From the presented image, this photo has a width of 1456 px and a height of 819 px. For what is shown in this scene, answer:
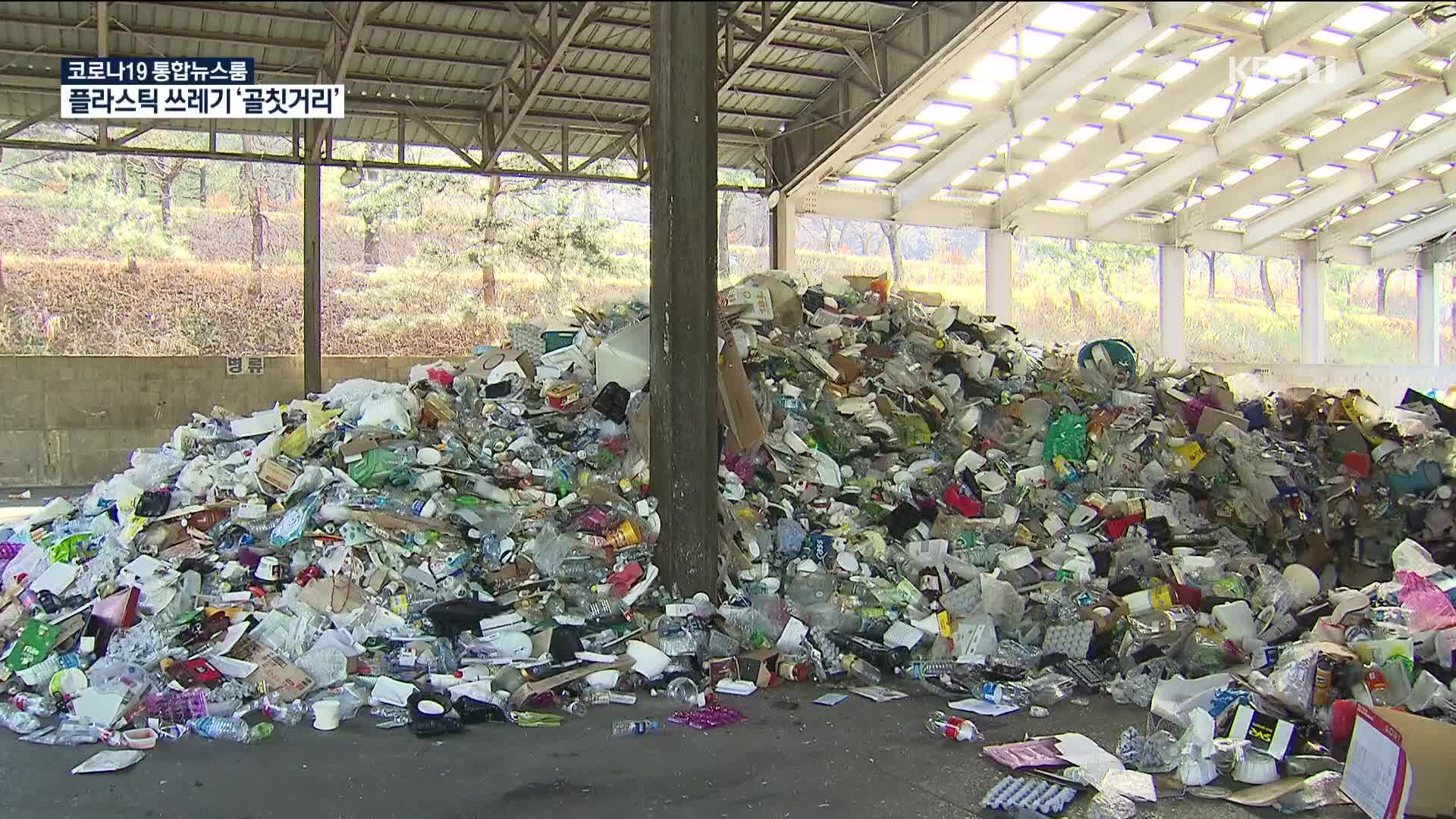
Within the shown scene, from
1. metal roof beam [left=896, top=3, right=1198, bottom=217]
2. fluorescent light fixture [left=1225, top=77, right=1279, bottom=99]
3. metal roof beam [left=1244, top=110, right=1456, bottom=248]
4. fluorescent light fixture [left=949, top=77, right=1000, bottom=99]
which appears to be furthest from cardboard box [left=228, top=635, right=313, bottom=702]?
metal roof beam [left=1244, top=110, right=1456, bottom=248]

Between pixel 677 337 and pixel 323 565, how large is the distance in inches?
78.4

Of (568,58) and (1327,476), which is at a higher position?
(568,58)

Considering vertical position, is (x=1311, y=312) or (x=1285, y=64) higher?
(x=1311, y=312)

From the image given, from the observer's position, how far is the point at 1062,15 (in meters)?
2.21

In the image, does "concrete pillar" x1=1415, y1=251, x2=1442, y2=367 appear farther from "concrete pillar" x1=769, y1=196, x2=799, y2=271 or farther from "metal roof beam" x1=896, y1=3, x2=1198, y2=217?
"concrete pillar" x1=769, y1=196, x2=799, y2=271

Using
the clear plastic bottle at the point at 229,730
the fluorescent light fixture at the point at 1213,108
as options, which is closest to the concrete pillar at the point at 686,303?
the clear plastic bottle at the point at 229,730

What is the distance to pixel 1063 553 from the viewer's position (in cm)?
559

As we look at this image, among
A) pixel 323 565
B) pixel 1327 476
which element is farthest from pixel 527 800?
pixel 1327 476

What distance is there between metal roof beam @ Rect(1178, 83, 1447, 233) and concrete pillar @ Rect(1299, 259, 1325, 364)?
2461 mm

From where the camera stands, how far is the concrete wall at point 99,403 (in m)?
11.6

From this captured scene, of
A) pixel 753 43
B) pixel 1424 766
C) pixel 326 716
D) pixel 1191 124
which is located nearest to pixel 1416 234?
pixel 1191 124

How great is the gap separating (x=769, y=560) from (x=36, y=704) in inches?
129

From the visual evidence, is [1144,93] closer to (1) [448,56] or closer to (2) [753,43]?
(2) [753,43]

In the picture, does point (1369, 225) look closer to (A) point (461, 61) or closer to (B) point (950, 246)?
(B) point (950, 246)
